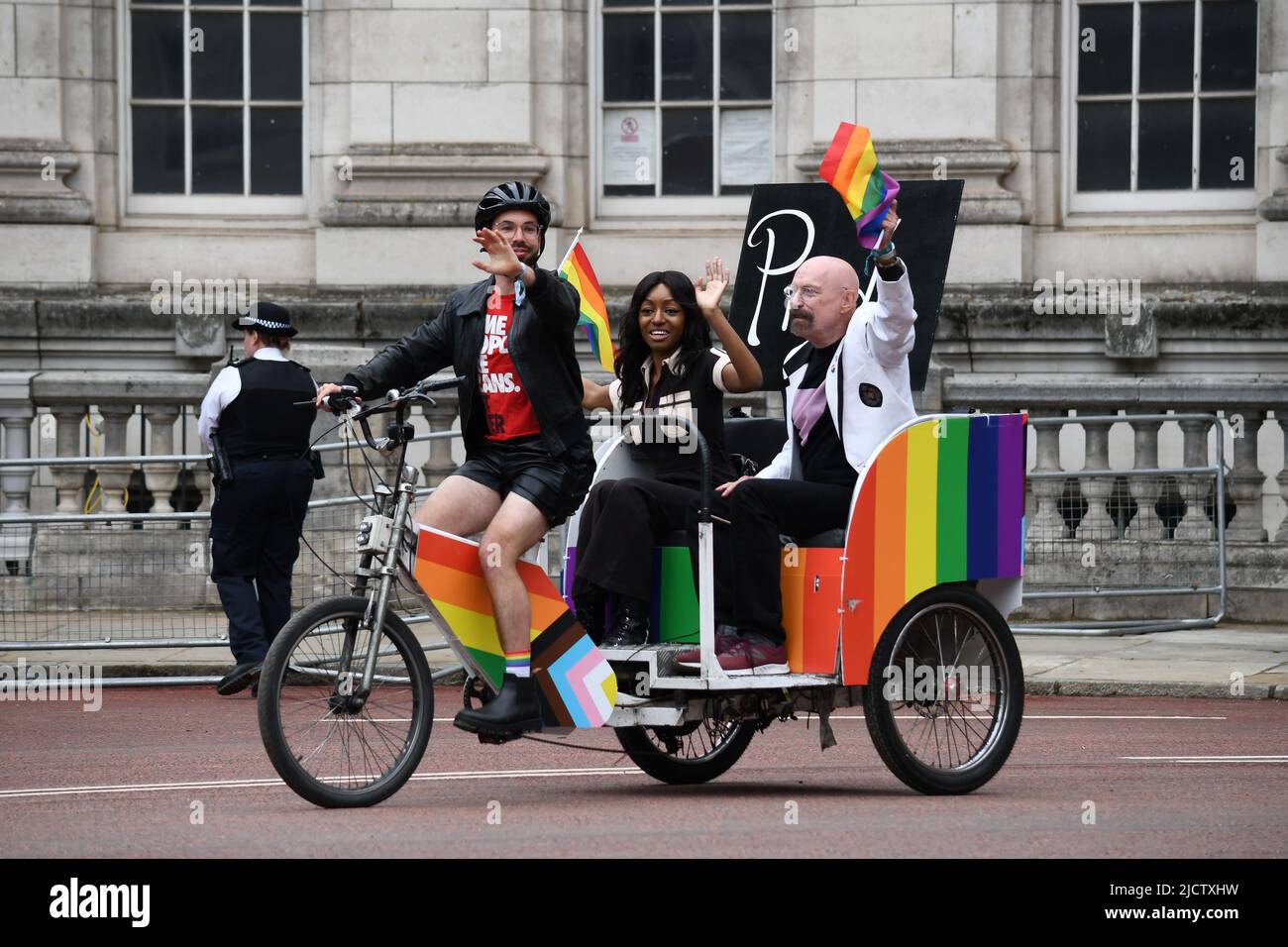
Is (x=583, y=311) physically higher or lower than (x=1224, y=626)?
higher

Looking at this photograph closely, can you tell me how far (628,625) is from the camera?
838 cm

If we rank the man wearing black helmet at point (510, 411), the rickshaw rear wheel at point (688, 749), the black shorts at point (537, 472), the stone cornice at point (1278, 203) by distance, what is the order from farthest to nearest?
the stone cornice at point (1278, 203) < the rickshaw rear wheel at point (688, 749) < the black shorts at point (537, 472) < the man wearing black helmet at point (510, 411)

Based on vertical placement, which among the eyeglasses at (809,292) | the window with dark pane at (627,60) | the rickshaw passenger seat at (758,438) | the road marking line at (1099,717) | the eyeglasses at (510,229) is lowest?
the road marking line at (1099,717)

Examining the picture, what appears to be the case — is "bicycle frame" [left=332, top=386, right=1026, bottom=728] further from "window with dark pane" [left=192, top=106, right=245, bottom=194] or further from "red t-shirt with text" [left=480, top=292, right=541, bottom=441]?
"window with dark pane" [left=192, top=106, right=245, bottom=194]

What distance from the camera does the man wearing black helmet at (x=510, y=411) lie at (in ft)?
26.6

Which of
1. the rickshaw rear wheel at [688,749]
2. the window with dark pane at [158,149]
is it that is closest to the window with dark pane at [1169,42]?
the window with dark pane at [158,149]

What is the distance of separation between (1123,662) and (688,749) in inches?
211

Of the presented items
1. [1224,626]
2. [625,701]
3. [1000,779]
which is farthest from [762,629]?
[1224,626]

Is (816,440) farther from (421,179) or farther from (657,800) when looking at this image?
(421,179)

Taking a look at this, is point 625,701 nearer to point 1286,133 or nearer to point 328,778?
point 328,778

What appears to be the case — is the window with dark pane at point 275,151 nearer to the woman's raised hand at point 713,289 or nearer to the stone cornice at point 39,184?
the stone cornice at point 39,184

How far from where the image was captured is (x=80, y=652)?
13.8 m

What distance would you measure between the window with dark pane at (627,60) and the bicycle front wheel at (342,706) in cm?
1193

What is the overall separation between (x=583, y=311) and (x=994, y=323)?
9220 millimetres
